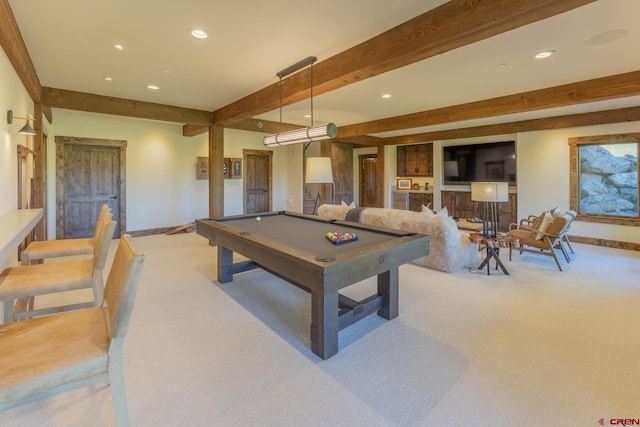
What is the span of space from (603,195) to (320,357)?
644 cm

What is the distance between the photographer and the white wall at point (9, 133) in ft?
8.81

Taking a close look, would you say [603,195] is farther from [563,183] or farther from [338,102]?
[338,102]

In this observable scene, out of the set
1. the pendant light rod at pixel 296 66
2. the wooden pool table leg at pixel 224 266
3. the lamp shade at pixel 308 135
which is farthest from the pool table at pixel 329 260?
the pendant light rod at pixel 296 66

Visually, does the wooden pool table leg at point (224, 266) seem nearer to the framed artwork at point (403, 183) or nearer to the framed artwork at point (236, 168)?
the framed artwork at point (236, 168)

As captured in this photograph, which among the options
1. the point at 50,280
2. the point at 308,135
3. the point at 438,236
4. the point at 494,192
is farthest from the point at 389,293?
the point at 50,280

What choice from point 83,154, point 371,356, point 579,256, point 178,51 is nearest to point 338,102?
point 178,51

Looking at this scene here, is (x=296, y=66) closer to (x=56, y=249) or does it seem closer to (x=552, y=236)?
(x=56, y=249)

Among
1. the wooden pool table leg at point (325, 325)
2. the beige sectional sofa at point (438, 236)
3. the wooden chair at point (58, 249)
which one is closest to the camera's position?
the wooden pool table leg at point (325, 325)

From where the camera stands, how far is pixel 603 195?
18.9ft

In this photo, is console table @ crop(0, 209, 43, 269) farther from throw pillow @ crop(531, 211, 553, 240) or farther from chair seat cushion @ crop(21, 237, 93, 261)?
throw pillow @ crop(531, 211, 553, 240)

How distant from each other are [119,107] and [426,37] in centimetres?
458

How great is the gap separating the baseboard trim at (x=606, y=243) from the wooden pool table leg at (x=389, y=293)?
5.34 m

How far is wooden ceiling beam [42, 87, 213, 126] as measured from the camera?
431 cm

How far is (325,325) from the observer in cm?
223
